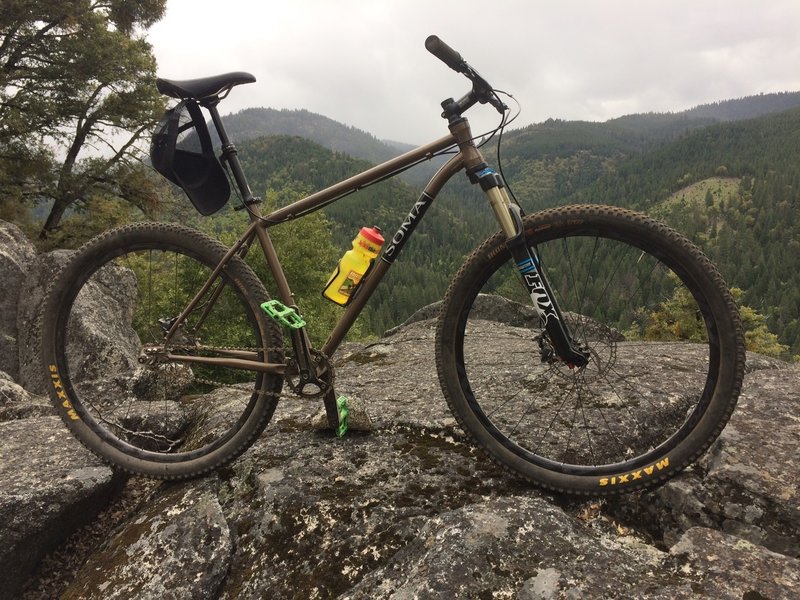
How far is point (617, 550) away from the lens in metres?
2.10

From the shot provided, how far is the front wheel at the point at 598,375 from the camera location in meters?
2.45

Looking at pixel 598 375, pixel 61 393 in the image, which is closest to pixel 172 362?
pixel 61 393

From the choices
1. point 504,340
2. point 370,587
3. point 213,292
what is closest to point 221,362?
point 213,292

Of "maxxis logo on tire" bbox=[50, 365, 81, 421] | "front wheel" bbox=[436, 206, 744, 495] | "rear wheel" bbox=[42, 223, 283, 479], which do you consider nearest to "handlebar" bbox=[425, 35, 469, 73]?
"front wheel" bbox=[436, 206, 744, 495]

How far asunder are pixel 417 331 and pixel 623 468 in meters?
4.84

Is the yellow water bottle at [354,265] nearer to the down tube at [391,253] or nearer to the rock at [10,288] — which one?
the down tube at [391,253]

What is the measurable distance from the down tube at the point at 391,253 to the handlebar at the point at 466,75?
0.35m

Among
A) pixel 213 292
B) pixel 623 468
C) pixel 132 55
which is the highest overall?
pixel 132 55

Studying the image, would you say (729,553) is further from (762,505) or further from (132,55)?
(132,55)

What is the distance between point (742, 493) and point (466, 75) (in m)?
2.82

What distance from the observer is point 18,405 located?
4.58 meters

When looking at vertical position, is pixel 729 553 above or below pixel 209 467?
above

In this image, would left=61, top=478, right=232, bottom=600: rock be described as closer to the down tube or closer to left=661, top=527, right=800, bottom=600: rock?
the down tube

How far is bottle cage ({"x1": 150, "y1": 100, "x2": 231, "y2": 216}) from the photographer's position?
314cm
